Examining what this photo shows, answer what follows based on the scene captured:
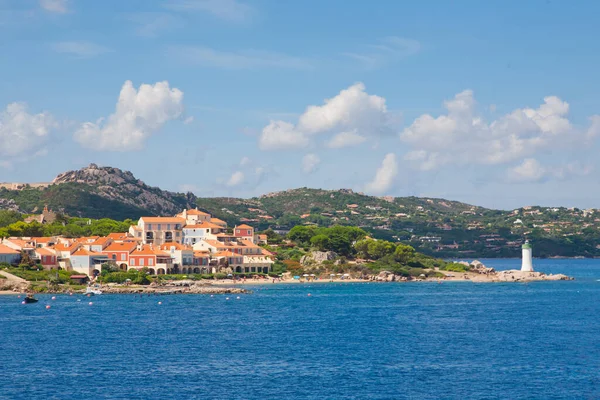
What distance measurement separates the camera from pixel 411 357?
47.8 m

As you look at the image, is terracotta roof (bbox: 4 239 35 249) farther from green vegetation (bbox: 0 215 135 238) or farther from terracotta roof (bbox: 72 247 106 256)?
green vegetation (bbox: 0 215 135 238)

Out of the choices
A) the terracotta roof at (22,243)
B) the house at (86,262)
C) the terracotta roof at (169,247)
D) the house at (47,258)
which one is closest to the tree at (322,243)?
the terracotta roof at (169,247)

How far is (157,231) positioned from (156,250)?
13.2 metres

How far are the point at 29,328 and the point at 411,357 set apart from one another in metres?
27.4

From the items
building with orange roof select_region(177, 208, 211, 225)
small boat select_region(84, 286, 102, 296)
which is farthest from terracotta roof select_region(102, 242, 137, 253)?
building with orange roof select_region(177, 208, 211, 225)

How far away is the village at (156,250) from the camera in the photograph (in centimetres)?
10044

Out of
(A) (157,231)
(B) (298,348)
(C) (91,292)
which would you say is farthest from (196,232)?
(B) (298,348)

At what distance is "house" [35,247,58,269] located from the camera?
99125mm

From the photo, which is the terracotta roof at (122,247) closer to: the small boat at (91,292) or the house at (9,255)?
the house at (9,255)

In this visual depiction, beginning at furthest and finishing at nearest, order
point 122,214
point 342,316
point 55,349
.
Result: point 122,214, point 342,316, point 55,349

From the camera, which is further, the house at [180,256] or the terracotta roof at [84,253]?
the house at [180,256]

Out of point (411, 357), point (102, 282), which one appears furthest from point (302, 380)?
point (102, 282)

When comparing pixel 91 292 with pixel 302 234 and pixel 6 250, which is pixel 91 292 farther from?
pixel 302 234

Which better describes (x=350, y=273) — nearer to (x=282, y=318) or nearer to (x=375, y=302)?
(x=375, y=302)
